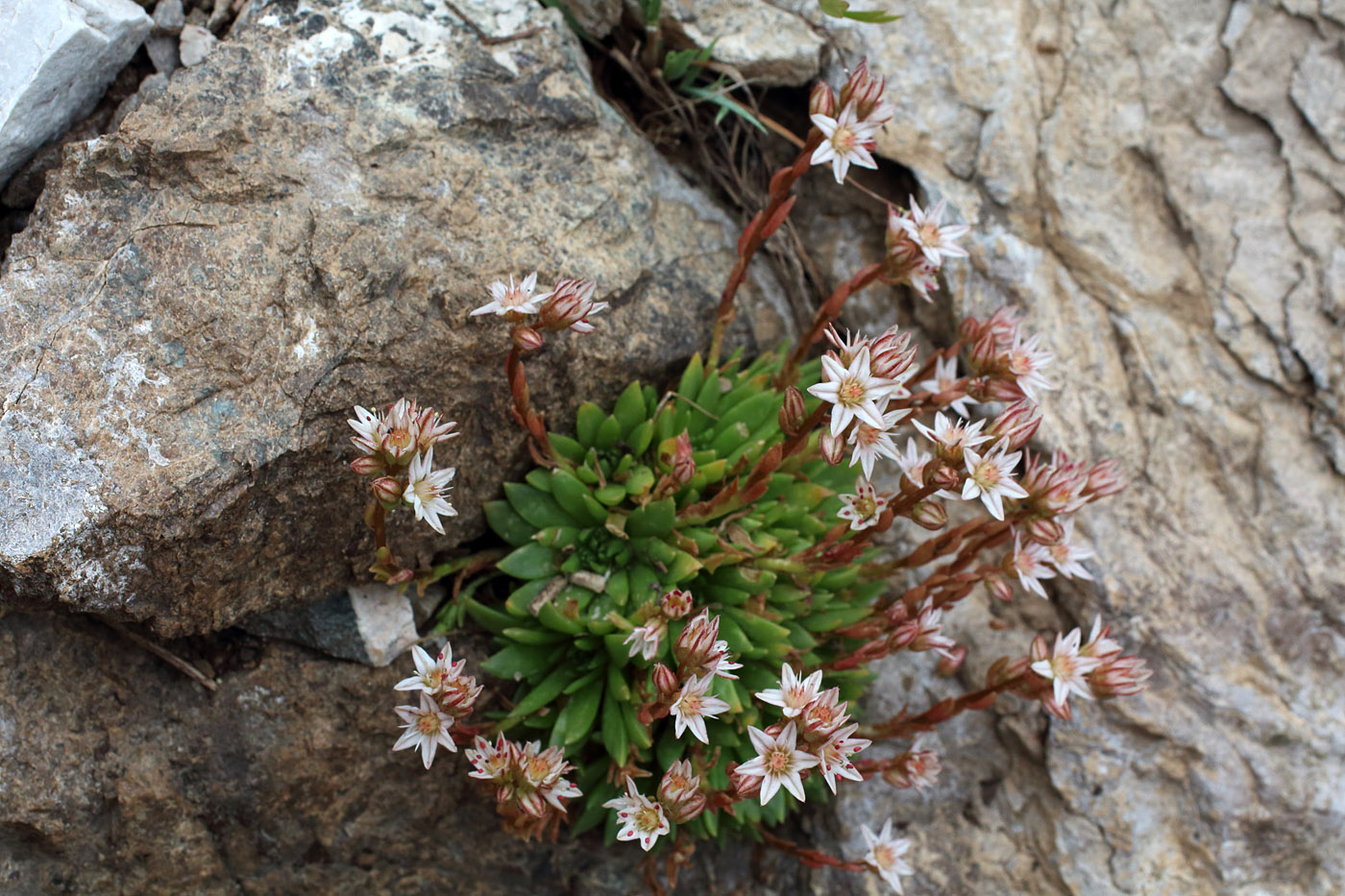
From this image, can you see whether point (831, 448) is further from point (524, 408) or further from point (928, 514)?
point (524, 408)

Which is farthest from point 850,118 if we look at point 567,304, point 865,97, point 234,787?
point 234,787

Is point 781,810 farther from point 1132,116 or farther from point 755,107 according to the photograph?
point 1132,116

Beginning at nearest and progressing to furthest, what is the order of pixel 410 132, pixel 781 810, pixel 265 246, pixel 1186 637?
pixel 265 246
pixel 410 132
pixel 781 810
pixel 1186 637

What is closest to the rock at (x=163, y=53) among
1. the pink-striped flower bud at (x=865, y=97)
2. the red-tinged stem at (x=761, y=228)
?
the red-tinged stem at (x=761, y=228)

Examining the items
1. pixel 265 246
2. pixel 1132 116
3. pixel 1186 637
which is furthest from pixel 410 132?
pixel 1186 637

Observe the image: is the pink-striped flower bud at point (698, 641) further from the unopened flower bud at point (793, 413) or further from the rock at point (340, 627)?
the rock at point (340, 627)

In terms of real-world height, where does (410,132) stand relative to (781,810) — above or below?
above

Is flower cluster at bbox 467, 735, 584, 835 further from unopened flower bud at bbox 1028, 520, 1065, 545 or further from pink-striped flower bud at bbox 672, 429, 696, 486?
unopened flower bud at bbox 1028, 520, 1065, 545
